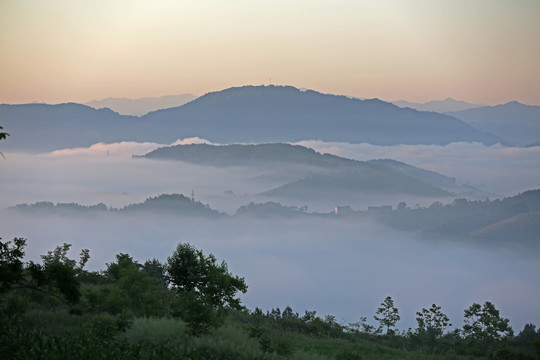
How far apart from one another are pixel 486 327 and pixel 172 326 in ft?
71.8

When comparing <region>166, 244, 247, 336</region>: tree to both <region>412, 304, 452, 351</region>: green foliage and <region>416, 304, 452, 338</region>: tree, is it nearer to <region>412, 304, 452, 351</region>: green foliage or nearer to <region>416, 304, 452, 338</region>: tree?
<region>412, 304, 452, 351</region>: green foliage

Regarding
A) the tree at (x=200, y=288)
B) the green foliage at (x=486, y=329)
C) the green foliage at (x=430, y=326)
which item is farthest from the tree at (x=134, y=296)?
the green foliage at (x=486, y=329)

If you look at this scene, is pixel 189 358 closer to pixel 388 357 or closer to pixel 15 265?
pixel 15 265

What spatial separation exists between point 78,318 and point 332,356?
1184cm

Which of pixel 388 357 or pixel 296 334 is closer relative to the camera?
pixel 388 357

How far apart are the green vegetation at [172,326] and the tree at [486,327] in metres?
0.06

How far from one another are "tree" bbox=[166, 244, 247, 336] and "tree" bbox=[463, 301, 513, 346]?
1709 cm

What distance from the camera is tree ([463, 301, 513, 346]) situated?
35.8m

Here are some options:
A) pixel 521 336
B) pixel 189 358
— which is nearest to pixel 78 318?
pixel 189 358

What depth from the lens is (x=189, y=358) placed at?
17.7m

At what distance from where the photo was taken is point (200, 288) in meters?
26.4

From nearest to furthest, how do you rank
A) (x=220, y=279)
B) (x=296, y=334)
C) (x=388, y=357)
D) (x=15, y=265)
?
(x=15, y=265) → (x=220, y=279) → (x=388, y=357) → (x=296, y=334)

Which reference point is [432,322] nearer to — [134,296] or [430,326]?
[430,326]

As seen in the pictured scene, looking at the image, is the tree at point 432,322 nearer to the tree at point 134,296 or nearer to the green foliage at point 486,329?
the green foliage at point 486,329
